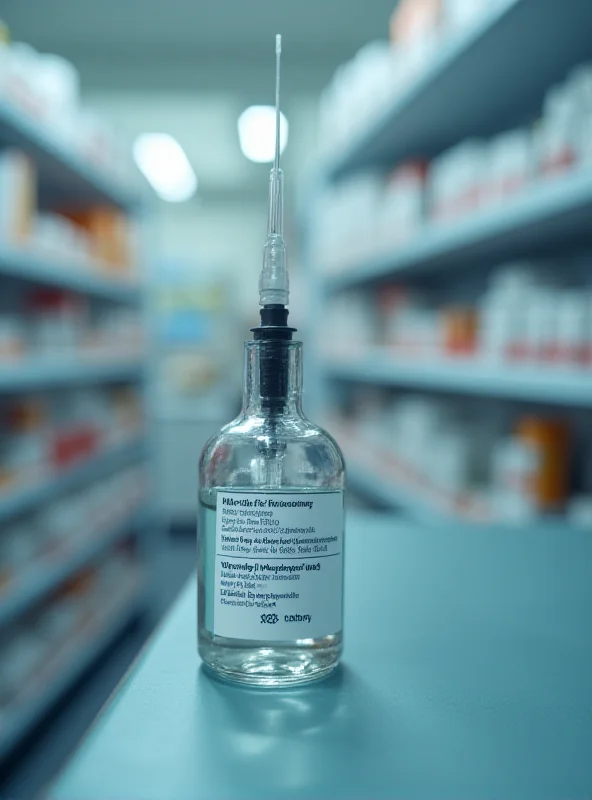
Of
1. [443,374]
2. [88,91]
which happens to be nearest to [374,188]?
[443,374]

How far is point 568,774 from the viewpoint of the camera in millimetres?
348

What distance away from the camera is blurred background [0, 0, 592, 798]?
1.75m

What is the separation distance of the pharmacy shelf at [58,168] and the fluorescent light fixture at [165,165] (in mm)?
2697

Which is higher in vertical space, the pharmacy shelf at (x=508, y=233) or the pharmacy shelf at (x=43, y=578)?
the pharmacy shelf at (x=508, y=233)

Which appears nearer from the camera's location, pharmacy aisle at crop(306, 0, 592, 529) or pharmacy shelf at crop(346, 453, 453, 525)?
pharmacy aisle at crop(306, 0, 592, 529)

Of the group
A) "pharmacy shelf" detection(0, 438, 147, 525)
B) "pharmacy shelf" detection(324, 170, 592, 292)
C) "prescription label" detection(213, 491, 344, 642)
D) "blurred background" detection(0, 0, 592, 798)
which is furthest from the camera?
"pharmacy shelf" detection(0, 438, 147, 525)

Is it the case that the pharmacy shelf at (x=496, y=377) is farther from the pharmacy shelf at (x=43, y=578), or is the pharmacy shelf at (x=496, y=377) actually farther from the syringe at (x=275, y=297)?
the pharmacy shelf at (x=43, y=578)

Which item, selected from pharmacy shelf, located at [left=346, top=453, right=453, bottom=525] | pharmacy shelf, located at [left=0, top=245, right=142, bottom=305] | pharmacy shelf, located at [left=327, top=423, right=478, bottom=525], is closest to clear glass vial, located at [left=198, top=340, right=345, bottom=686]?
pharmacy shelf, located at [left=327, top=423, right=478, bottom=525]

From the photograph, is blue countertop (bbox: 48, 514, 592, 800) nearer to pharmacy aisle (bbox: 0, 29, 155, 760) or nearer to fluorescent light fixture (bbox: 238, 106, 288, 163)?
pharmacy aisle (bbox: 0, 29, 155, 760)

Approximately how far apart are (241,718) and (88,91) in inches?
245

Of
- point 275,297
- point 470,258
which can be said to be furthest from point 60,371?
point 275,297

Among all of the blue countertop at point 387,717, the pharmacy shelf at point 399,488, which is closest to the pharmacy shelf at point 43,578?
the pharmacy shelf at point 399,488

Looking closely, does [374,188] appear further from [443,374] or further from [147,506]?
[147,506]

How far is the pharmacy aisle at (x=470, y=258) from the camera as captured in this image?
62.2 inches
